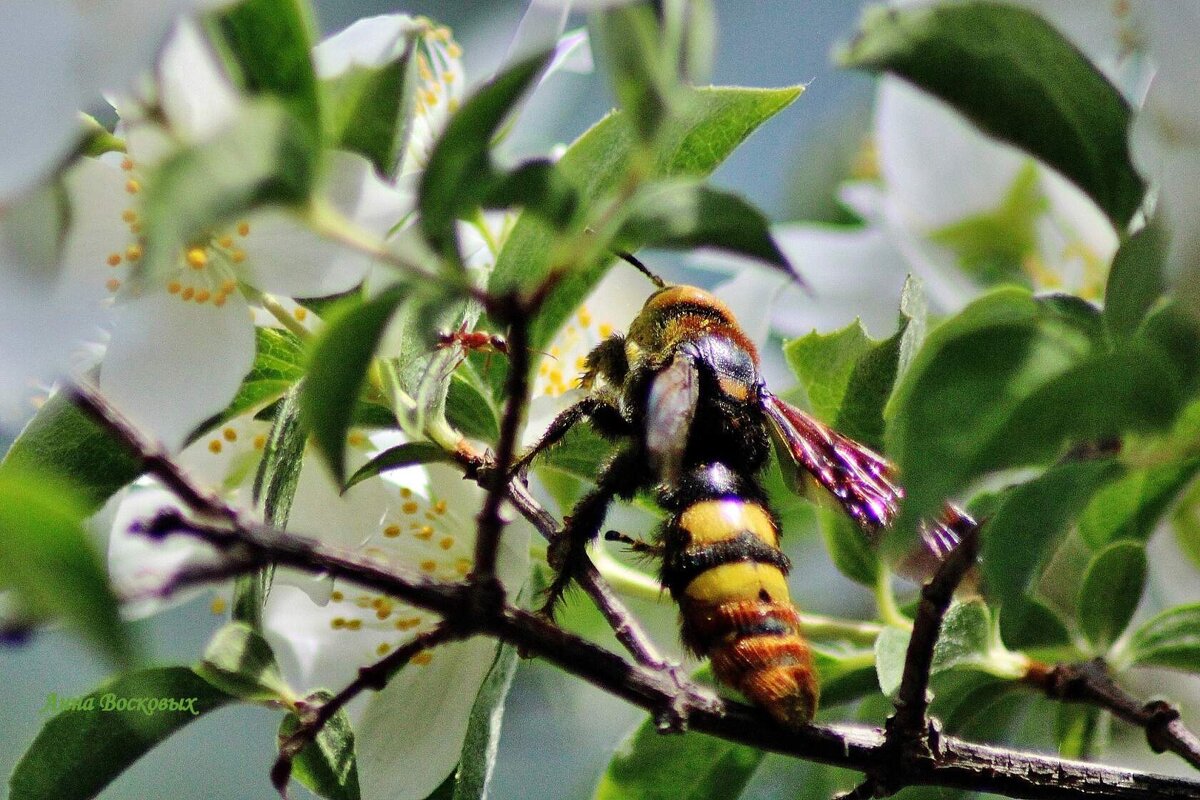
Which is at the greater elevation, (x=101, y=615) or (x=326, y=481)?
(x=101, y=615)

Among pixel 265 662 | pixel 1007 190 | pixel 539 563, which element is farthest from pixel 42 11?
pixel 1007 190

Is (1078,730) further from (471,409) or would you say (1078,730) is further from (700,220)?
(700,220)

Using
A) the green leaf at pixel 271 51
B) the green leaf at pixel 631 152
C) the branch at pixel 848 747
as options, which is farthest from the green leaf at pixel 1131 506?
the green leaf at pixel 271 51

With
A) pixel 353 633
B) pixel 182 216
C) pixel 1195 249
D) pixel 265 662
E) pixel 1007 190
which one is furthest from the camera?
pixel 1007 190

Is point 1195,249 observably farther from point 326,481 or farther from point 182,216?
point 326,481

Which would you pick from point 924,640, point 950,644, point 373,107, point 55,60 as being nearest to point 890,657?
point 950,644

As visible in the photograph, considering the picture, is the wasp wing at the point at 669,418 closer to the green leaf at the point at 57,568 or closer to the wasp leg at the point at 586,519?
the wasp leg at the point at 586,519
